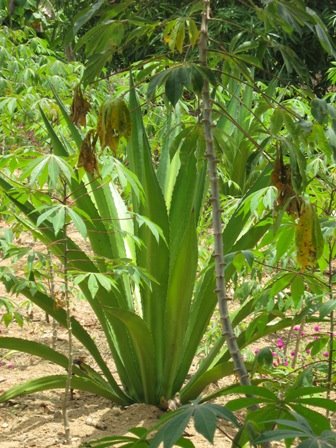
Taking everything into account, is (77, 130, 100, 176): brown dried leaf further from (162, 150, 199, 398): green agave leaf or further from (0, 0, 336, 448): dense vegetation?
(162, 150, 199, 398): green agave leaf

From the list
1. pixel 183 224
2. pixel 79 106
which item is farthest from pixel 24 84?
pixel 79 106

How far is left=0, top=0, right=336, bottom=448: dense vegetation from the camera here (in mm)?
1363

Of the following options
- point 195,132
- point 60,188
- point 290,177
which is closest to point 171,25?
point 195,132

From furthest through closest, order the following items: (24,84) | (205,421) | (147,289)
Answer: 1. (24,84)
2. (147,289)
3. (205,421)

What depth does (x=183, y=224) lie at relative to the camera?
2.69 meters

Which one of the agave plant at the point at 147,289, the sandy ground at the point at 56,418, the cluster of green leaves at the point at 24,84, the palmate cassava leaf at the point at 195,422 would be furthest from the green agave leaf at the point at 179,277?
the palmate cassava leaf at the point at 195,422

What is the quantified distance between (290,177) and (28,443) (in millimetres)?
1447

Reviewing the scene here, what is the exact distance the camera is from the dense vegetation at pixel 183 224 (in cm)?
136

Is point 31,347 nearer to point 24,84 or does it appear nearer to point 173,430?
point 173,430

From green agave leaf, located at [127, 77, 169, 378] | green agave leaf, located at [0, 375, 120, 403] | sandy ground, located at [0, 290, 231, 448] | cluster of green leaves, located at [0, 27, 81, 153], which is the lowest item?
sandy ground, located at [0, 290, 231, 448]

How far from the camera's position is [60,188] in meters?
2.61

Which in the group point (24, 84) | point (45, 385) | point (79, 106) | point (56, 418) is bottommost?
point (56, 418)

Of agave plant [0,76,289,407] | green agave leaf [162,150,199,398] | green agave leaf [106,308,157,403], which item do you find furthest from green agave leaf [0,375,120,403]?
green agave leaf [162,150,199,398]

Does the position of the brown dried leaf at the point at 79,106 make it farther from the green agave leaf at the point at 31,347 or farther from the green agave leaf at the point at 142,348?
the green agave leaf at the point at 31,347
